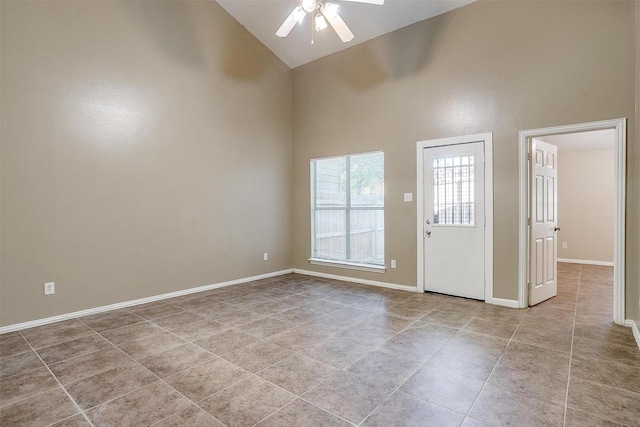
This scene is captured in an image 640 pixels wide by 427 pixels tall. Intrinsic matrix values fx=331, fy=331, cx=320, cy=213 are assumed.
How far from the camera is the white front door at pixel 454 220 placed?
13.6ft

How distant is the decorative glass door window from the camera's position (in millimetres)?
4250

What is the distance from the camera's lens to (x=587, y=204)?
277 inches

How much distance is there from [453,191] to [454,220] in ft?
1.26

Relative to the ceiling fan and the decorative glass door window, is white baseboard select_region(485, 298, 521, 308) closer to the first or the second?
the decorative glass door window

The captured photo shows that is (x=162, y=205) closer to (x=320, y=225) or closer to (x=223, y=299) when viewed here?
(x=223, y=299)

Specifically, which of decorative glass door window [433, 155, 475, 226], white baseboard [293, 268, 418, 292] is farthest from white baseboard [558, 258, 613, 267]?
white baseboard [293, 268, 418, 292]

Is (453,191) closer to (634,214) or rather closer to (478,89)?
(478,89)

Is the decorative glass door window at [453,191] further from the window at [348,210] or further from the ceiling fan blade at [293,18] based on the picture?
the ceiling fan blade at [293,18]

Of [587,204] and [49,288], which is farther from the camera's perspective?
[587,204]

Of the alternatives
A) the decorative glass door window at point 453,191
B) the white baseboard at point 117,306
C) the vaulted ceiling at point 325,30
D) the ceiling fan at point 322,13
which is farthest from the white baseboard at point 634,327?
the white baseboard at point 117,306

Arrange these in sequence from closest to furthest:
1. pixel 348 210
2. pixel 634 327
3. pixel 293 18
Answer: pixel 634 327
pixel 293 18
pixel 348 210

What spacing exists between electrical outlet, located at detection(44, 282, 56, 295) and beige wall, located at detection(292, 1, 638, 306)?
361 centimetres

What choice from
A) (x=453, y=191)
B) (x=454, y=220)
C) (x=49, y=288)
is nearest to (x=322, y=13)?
(x=453, y=191)

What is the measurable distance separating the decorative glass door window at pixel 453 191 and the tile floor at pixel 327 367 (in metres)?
1.12
